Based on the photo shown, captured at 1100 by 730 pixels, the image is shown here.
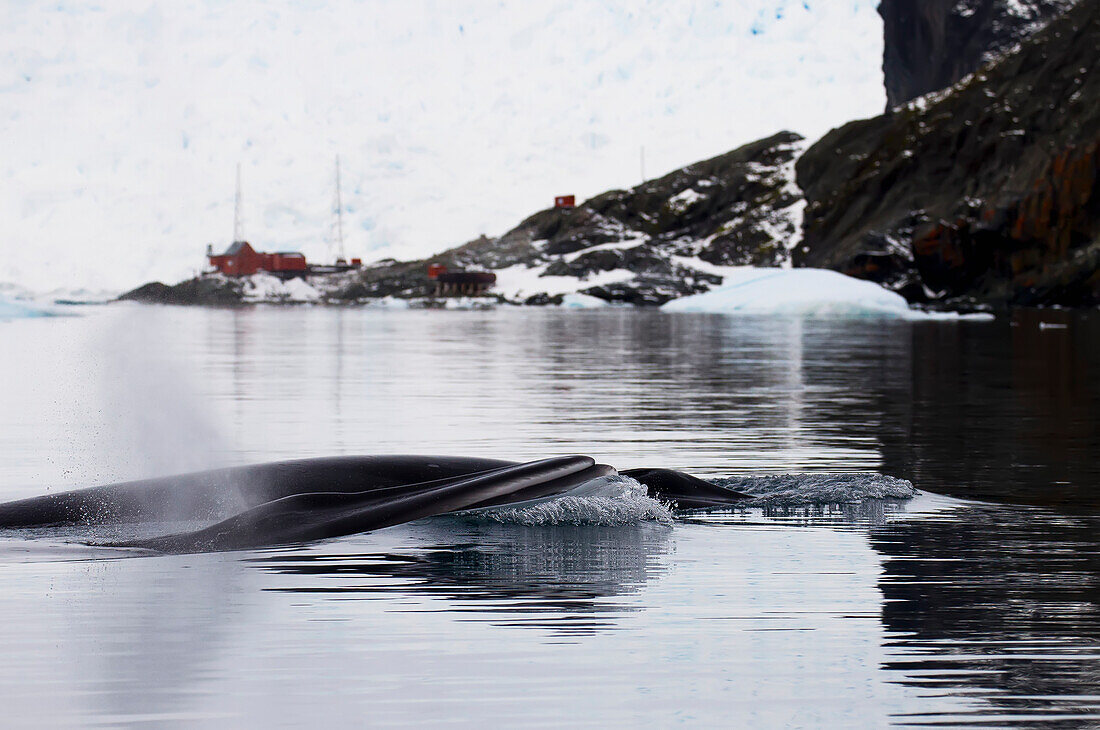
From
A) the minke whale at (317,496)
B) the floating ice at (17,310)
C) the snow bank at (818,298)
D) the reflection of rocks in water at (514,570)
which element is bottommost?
the reflection of rocks in water at (514,570)

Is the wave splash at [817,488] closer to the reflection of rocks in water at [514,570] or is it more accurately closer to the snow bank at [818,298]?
the reflection of rocks in water at [514,570]

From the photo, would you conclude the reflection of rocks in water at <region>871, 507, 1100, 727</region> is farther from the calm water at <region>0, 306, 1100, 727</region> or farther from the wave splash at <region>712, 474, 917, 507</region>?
the wave splash at <region>712, 474, 917, 507</region>

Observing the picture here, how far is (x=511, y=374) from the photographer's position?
4128cm

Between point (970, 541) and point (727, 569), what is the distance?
2676mm

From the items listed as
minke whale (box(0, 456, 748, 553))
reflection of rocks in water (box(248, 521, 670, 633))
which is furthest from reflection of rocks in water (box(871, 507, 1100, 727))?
minke whale (box(0, 456, 748, 553))

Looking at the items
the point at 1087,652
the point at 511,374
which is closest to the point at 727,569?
the point at 1087,652

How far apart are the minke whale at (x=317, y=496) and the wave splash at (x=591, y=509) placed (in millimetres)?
97

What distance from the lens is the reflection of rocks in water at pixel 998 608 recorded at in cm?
767

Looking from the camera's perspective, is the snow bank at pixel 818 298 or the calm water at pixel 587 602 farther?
the snow bank at pixel 818 298

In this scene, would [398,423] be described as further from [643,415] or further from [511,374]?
[511,374]

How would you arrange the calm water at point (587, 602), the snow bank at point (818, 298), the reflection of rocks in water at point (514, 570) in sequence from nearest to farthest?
the calm water at point (587, 602), the reflection of rocks in water at point (514, 570), the snow bank at point (818, 298)

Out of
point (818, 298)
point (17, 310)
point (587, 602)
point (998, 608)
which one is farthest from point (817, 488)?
point (818, 298)

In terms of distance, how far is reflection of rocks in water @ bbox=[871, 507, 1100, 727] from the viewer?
302 inches

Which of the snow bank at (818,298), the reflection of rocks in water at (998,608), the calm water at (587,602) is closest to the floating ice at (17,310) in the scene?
the snow bank at (818,298)
